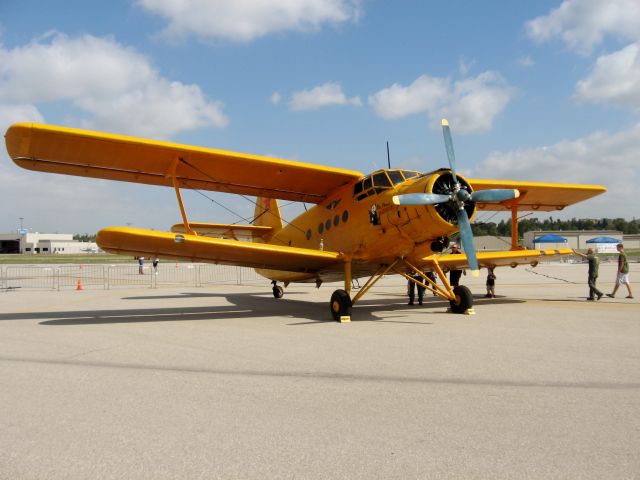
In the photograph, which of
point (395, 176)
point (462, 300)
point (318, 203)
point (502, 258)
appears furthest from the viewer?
point (318, 203)

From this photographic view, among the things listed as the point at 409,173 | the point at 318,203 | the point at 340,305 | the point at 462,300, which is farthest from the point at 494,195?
the point at 318,203

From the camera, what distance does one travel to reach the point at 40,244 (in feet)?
523

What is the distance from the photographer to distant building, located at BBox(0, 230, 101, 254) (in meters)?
149

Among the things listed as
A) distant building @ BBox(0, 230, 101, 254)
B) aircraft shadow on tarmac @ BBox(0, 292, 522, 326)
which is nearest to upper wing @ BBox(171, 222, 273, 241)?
aircraft shadow on tarmac @ BBox(0, 292, 522, 326)

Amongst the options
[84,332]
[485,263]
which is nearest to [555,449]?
[84,332]

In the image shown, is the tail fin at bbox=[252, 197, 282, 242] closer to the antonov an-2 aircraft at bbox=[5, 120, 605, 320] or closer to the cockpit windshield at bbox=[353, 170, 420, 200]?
the antonov an-2 aircraft at bbox=[5, 120, 605, 320]

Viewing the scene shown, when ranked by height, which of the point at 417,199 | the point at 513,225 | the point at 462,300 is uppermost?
the point at 417,199

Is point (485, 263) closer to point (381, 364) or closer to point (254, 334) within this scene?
point (254, 334)

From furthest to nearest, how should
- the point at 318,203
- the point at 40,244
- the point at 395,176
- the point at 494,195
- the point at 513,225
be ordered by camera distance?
the point at 40,244
the point at 513,225
the point at 318,203
the point at 395,176
the point at 494,195

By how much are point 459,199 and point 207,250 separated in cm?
587

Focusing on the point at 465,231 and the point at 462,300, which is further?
the point at 462,300

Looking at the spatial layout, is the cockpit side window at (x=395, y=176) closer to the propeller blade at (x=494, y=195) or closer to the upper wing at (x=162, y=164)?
the upper wing at (x=162, y=164)

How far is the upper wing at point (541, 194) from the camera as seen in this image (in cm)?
1475

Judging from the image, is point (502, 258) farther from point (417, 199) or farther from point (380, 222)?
point (417, 199)
